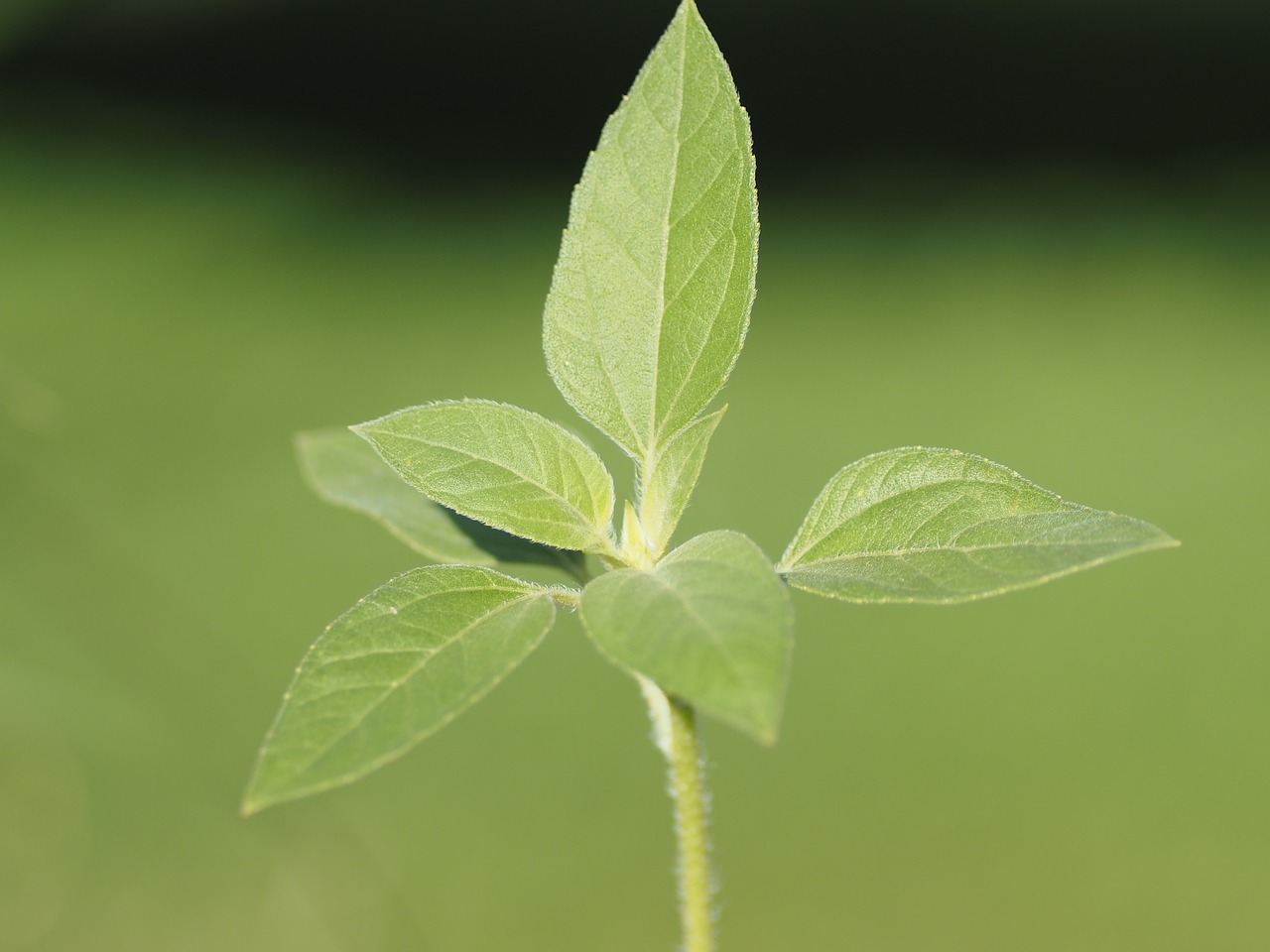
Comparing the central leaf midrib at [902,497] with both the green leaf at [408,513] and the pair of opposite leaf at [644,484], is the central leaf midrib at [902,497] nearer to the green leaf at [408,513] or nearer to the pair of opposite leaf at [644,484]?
the pair of opposite leaf at [644,484]

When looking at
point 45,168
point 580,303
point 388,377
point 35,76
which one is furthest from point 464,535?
point 35,76

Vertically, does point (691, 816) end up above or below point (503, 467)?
below

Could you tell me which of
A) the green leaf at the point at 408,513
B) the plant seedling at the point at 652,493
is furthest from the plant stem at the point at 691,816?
the green leaf at the point at 408,513

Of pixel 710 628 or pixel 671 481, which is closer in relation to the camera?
pixel 710 628

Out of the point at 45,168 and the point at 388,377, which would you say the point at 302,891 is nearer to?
the point at 388,377

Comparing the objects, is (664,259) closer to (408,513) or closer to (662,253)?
(662,253)

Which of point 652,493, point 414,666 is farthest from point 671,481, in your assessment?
point 414,666

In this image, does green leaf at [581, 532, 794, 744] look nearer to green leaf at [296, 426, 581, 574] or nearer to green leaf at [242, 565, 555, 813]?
green leaf at [242, 565, 555, 813]
